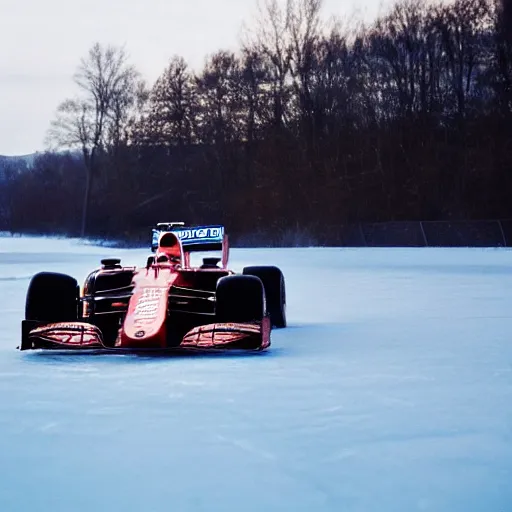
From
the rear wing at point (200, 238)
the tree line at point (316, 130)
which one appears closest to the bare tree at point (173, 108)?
the tree line at point (316, 130)

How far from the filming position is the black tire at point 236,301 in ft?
26.5

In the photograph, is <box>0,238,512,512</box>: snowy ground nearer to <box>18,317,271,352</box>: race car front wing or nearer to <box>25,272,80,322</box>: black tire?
<box>18,317,271,352</box>: race car front wing

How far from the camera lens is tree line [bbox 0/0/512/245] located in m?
48.3

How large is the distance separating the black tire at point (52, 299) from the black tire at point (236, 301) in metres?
1.35

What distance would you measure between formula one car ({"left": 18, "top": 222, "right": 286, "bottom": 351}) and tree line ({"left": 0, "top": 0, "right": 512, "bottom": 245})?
36924 mm

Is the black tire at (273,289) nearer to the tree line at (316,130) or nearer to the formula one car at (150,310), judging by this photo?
the formula one car at (150,310)

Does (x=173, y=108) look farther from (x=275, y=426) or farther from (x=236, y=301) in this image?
(x=275, y=426)

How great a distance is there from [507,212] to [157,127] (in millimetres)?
23830

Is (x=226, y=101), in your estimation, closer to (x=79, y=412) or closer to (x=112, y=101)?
(x=112, y=101)

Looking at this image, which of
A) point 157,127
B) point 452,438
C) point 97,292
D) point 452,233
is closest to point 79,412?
point 452,438

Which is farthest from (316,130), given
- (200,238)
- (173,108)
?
(200,238)

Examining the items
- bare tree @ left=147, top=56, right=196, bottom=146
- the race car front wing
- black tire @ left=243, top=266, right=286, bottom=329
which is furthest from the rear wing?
bare tree @ left=147, top=56, right=196, bottom=146

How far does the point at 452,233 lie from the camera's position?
3972cm

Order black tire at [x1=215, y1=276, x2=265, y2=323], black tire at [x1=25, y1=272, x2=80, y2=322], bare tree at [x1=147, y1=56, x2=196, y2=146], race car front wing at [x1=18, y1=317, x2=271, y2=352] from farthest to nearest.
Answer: bare tree at [x1=147, y1=56, x2=196, y2=146]
black tire at [x1=25, y1=272, x2=80, y2=322]
black tire at [x1=215, y1=276, x2=265, y2=323]
race car front wing at [x1=18, y1=317, x2=271, y2=352]
